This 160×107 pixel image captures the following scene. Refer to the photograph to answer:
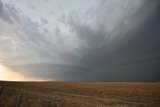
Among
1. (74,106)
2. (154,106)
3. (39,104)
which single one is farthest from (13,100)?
(154,106)

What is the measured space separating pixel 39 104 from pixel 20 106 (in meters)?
1.80

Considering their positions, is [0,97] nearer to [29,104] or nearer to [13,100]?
[13,100]

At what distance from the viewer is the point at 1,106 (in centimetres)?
1323

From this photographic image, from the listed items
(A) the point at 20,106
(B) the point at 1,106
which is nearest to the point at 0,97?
(B) the point at 1,106

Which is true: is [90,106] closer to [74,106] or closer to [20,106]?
[74,106]

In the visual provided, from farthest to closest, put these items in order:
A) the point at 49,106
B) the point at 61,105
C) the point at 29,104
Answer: the point at 61,105 < the point at 29,104 < the point at 49,106

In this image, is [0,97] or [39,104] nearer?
[39,104]

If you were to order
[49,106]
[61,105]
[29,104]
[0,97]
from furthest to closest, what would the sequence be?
[0,97]
[61,105]
[29,104]
[49,106]

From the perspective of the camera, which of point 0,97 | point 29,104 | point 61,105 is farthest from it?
point 0,97

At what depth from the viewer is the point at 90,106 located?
36.3 ft

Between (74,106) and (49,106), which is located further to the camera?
(74,106)

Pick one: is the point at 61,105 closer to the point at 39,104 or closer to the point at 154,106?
the point at 39,104

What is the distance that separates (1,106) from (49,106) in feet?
17.4

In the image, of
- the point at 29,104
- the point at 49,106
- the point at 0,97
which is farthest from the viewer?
the point at 0,97
